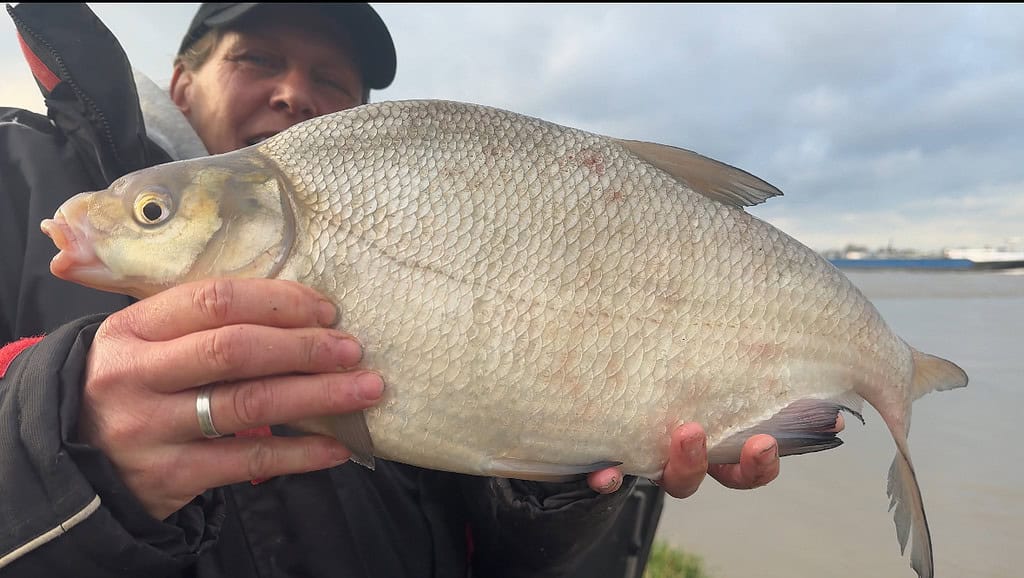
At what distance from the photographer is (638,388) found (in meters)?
1.23

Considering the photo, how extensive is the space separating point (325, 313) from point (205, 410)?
0.76 ft

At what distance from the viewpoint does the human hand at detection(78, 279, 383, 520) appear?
933 mm

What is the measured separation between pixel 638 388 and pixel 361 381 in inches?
20.7

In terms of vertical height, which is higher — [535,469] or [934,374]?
[934,374]

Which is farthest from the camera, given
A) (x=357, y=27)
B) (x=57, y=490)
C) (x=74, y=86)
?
(x=357, y=27)

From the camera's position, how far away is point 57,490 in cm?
93

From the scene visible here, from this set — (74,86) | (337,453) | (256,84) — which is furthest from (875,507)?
(74,86)

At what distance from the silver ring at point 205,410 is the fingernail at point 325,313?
0.63 feet

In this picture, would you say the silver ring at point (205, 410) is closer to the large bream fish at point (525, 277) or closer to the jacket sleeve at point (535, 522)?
the large bream fish at point (525, 277)

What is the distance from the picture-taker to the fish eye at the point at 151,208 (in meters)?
1.09

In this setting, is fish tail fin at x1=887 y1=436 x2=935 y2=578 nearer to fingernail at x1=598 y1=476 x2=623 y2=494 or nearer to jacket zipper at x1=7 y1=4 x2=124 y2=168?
fingernail at x1=598 y1=476 x2=623 y2=494

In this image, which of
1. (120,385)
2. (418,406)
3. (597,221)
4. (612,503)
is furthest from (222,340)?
(612,503)

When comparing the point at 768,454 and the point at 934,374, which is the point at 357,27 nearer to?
the point at 768,454

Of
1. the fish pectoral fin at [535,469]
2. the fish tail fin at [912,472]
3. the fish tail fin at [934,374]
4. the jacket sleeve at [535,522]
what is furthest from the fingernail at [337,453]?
the fish tail fin at [934,374]
